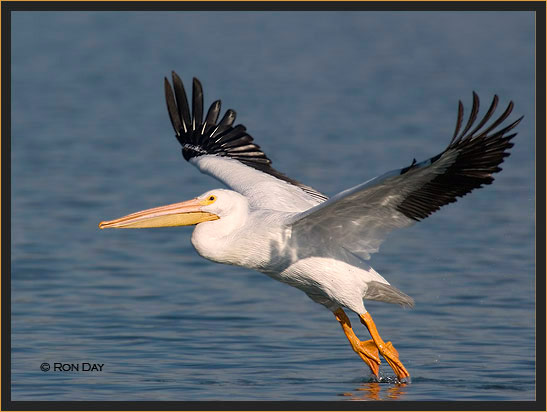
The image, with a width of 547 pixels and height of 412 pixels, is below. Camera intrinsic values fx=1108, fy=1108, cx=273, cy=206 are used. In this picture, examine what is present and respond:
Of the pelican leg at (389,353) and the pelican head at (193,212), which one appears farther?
the pelican leg at (389,353)

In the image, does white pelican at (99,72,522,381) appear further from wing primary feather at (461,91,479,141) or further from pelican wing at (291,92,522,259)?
wing primary feather at (461,91,479,141)

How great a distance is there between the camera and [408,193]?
26.2ft

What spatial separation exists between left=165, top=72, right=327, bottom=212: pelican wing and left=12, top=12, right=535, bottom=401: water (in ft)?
4.35

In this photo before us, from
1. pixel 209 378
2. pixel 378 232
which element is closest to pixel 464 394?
pixel 378 232

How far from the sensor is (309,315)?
10695 millimetres

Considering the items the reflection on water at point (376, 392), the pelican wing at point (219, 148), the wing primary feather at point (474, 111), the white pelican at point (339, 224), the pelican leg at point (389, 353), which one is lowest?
the reflection on water at point (376, 392)

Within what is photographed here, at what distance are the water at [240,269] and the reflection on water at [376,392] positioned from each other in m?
0.03

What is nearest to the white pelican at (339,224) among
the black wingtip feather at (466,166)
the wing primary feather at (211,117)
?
the black wingtip feather at (466,166)

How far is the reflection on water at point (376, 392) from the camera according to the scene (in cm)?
819

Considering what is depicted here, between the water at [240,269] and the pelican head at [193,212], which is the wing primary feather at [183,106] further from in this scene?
the pelican head at [193,212]

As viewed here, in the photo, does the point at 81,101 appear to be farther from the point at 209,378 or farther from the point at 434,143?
the point at 209,378

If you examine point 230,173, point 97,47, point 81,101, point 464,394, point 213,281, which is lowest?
point 464,394

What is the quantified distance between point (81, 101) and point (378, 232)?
61.1ft

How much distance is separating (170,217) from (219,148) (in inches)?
95.9
